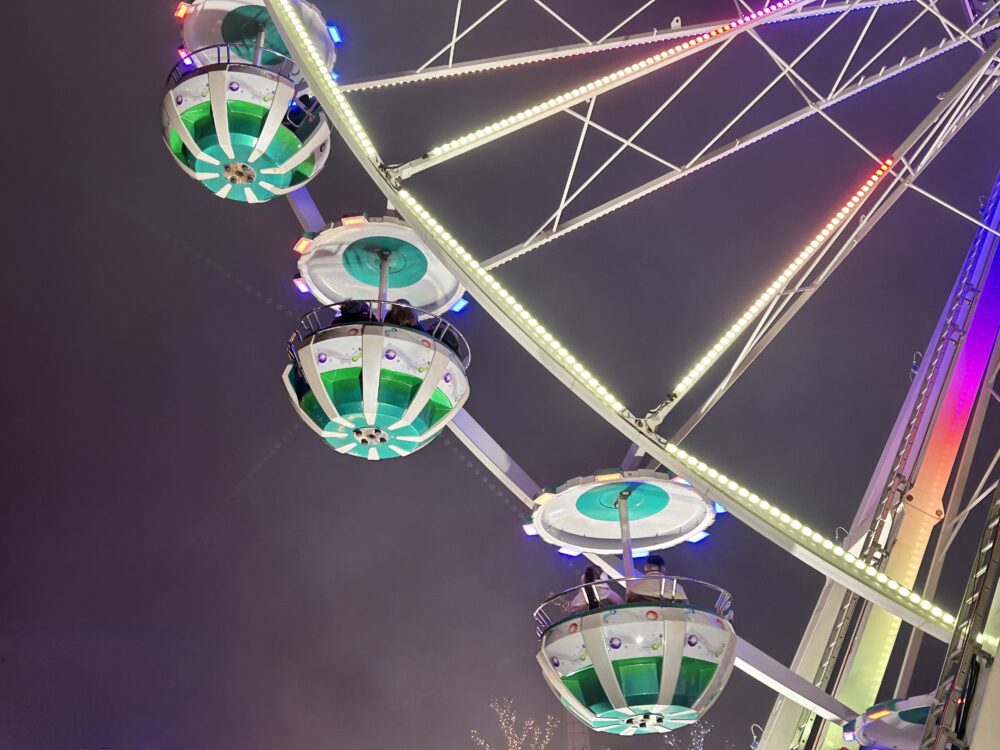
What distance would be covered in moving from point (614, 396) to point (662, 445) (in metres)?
0.54

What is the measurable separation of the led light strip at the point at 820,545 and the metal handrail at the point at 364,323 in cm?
223

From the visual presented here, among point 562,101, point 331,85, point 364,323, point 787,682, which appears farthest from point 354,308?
point 787,682

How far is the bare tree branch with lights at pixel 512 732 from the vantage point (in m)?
18.4

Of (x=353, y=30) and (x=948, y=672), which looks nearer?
(x=948, y=672)

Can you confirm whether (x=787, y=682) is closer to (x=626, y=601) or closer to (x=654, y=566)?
(x=654, y=566)

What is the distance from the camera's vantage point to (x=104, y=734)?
55.8 feet

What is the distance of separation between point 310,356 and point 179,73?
270cm

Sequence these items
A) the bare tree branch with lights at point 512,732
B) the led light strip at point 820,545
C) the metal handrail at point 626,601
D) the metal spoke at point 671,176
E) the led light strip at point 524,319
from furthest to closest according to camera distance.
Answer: the bare tree branch with lights at point 512,732
the metal spoke at point 671,176
the metal handrail at point 626,601
the led light strip at point 524,319
the led light strip at point 820,545

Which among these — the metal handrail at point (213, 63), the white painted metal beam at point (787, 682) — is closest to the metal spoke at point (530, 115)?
the metal handrail at point (213, 63)

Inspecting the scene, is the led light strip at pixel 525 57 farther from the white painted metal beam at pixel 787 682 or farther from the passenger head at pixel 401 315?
the white painted metal beam at pixel 787 682

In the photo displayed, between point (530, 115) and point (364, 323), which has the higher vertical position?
point (530, 115)

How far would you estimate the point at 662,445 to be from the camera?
716 centimetres

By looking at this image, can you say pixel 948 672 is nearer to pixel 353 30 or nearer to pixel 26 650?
pixel 353 30

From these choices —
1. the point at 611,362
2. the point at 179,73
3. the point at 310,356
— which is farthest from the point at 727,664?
the point at 611,362
